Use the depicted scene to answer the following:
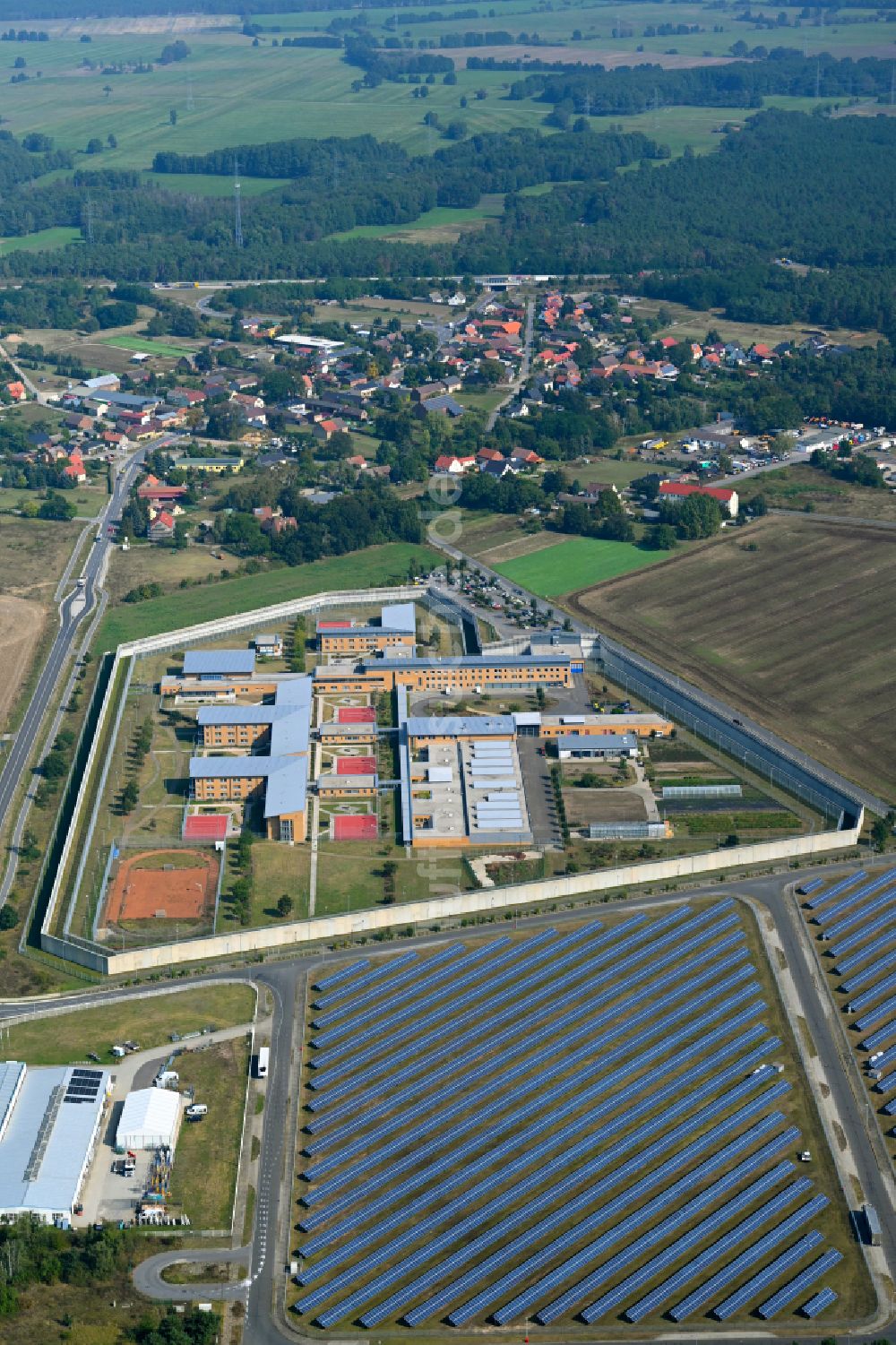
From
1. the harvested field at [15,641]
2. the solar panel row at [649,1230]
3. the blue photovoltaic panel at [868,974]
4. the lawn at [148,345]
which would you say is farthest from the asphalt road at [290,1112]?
the lawn at [148,345]

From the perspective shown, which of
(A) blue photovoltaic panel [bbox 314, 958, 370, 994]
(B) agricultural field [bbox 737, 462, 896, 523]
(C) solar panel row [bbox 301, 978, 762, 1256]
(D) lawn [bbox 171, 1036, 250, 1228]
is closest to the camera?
(C) solar panel row [bbox 301, 978, 762, 1256]

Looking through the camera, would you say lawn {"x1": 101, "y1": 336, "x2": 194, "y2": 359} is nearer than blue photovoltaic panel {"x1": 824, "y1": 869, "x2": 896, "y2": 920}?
No

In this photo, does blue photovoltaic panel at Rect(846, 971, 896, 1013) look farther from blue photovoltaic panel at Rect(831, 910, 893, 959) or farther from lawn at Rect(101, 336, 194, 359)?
lawn at Rect(101, 336, 194, 359)

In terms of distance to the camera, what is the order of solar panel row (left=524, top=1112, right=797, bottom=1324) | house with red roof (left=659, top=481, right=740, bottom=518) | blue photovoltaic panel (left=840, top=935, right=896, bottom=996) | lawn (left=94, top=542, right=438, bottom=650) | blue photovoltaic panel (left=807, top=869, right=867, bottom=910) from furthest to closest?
house with red roof (left=659, top=481, right=740, bottom=518) < lawn (left=94, top=542, right=438, bottom=650) < blue photovoltaic panel (left=807, top=869, right=867, bottom=910) < blue photovoltaic panel (left=840, top=935, right=896, bottom=996) < solar panel row (left=524, top=1112, right=797, bottom=1324)

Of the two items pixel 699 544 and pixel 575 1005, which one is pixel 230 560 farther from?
pixel 575 1005

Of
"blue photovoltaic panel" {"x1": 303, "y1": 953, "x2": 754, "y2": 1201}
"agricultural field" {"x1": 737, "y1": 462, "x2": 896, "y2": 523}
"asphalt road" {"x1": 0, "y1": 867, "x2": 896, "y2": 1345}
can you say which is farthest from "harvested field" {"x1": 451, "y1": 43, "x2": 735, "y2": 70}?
"blue photovoltaic panel" {"x1": 303, "y1": 953, "x2": 754, "y2": 1201}

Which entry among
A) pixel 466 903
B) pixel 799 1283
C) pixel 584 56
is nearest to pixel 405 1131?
pixel 466 903

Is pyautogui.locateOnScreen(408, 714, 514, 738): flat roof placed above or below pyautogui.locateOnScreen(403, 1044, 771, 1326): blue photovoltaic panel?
above

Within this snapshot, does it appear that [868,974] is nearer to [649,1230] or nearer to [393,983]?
[649,1230]
